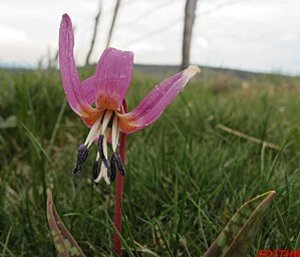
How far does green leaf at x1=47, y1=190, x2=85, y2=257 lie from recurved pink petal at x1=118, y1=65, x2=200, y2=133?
0.20m

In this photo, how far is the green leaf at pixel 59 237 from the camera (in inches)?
42.5

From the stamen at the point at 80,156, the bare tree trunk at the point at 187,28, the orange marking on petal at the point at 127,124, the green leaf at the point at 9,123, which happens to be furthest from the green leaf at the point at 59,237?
the bare tree trunk at the point at 187,28

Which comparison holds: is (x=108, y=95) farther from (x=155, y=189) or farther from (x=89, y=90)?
(x=155, y=189)

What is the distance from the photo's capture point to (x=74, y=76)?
3.50 ft

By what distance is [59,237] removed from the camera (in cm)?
108

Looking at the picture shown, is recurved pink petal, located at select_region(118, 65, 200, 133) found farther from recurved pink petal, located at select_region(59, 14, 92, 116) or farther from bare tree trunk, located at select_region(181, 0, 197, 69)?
bare tree trunk, located at select_region(181, 0, 197, 69)

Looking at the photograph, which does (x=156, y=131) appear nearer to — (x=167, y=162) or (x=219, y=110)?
(x=219, y=110)

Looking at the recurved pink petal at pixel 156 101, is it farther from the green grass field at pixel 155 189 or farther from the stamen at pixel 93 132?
the green grass field at pixel 155 189

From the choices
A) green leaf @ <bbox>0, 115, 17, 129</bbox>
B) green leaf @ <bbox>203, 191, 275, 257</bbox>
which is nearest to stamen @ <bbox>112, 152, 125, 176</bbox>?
green leaf @ <bbox>203, 191, 275, 257</bbox>

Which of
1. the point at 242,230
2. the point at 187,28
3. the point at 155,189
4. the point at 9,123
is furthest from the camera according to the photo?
the point at 187,28

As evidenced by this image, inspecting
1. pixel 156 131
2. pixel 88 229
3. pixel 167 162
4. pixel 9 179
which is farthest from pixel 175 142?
pixel 88 229

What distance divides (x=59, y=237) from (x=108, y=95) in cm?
28

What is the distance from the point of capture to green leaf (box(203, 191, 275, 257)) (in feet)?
3.34

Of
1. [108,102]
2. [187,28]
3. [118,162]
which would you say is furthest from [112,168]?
[187,28]
